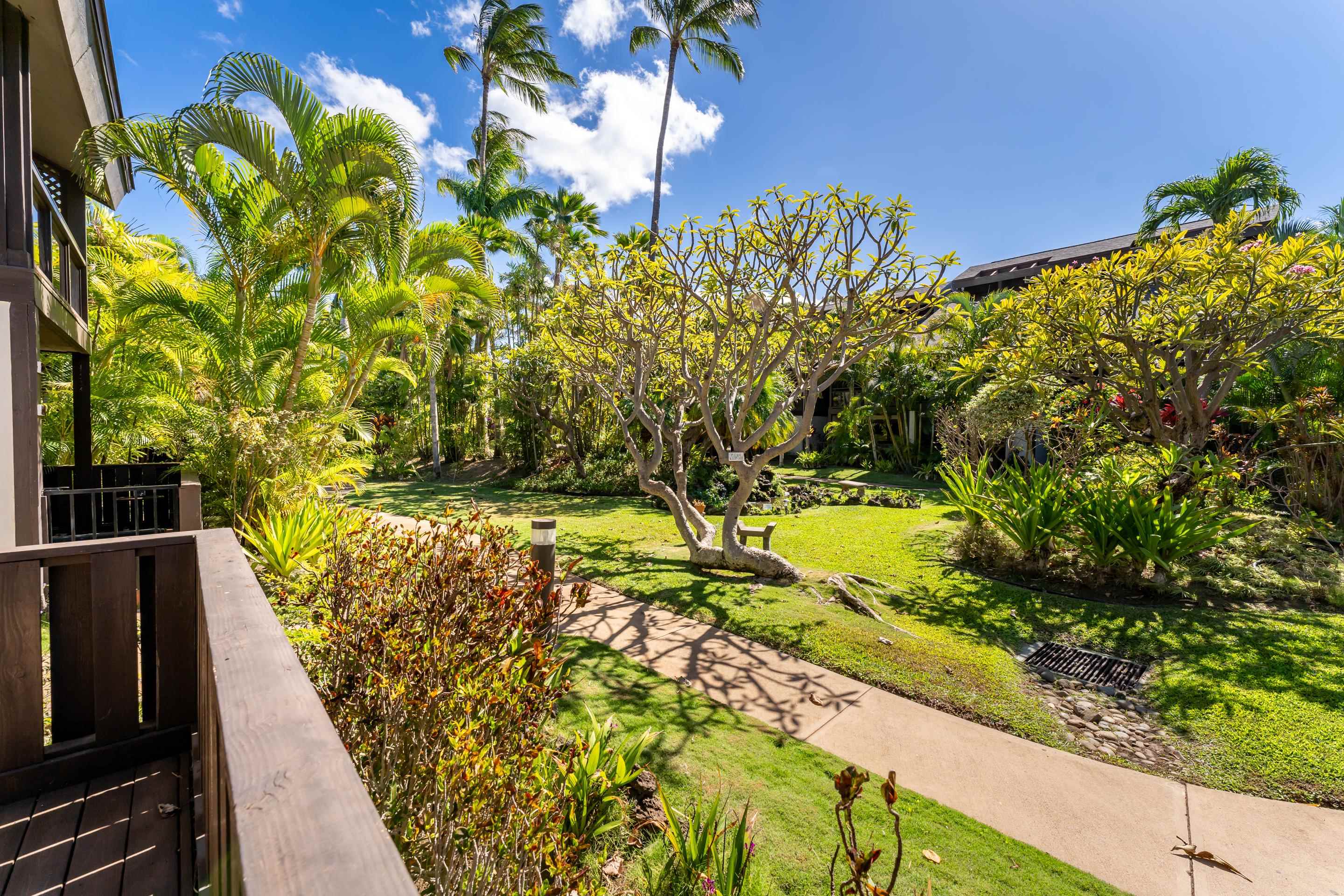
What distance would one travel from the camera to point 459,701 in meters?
1.88

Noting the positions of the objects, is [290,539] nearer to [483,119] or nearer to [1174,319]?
[1174,319]

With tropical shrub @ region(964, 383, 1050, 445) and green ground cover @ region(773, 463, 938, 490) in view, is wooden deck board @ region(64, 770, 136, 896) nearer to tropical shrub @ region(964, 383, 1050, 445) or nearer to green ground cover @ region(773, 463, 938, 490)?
tropical shrub @ region(964, 383, 1050, 445)

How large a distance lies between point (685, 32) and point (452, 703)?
21650 millimetres

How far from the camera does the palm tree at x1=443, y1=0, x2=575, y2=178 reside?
63.9 feet

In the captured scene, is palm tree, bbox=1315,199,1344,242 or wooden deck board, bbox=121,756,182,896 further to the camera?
palm tree, bbox=1315,199,1344,242

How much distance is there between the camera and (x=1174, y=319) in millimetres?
6664

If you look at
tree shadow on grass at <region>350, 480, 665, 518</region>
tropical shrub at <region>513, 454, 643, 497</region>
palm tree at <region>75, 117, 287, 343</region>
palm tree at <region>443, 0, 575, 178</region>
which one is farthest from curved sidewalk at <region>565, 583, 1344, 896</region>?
palm tree at <region>443, 0, 575, 178</region>

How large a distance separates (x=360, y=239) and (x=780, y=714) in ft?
29.6

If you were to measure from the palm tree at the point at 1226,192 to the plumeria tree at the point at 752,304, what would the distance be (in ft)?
43.1

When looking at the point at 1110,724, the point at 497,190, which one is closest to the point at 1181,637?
the point at 1110,724

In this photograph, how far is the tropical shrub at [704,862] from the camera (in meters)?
2.01

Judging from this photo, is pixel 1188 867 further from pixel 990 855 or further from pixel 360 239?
pixel 360 239

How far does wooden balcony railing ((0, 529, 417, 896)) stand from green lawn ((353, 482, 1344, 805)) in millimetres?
3913

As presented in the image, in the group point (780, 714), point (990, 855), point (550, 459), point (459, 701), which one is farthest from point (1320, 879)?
point (550, 459)
